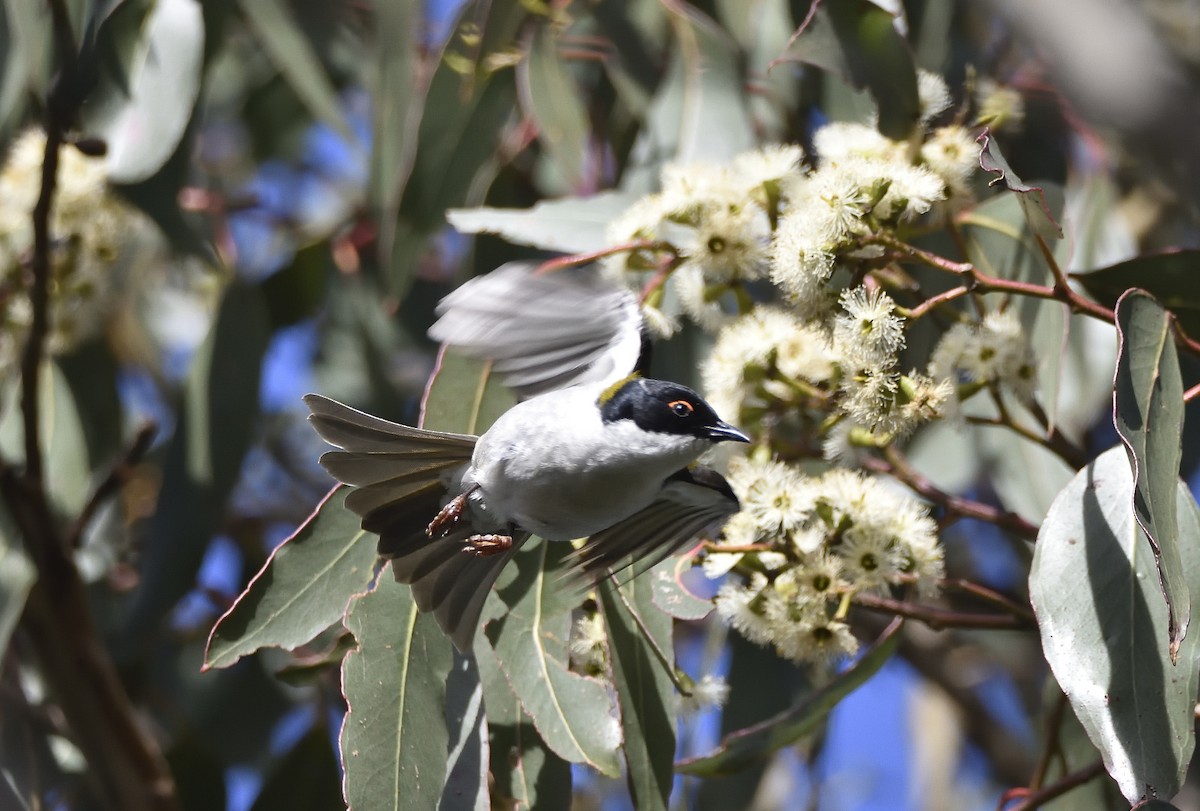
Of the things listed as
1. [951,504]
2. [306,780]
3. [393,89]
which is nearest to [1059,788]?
[951,504]

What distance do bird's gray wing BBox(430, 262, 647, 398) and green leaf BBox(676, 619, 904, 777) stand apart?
58cm

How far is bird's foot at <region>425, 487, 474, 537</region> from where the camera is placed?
174 cm

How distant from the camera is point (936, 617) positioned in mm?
1795

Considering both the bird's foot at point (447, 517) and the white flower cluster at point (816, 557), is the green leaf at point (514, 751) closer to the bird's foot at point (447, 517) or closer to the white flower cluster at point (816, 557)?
the bird's foot at point (447, 517)

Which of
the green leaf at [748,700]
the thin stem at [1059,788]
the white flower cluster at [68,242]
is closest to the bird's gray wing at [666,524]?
the thin stem at [1059,788]

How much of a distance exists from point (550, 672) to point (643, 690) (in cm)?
14

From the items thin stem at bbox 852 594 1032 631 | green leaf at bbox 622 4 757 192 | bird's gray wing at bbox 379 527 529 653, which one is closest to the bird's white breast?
bird's gray wing at bbox 379 527 529 653

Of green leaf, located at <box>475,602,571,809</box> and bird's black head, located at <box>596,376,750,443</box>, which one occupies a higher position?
bird's black head, located at <box>596,376,750,443</box>

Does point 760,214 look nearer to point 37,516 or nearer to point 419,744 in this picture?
point 419,744

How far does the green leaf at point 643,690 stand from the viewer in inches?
70.2

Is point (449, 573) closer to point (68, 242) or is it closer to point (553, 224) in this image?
point (553, 224)

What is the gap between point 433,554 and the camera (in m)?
1.78

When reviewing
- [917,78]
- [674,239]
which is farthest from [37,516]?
[917,78]

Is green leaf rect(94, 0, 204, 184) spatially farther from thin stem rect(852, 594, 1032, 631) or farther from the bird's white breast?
thin stem rect(852, 594, 1032, 631)
